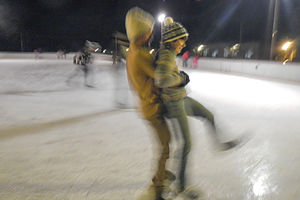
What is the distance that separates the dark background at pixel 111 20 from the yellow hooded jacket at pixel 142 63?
27.5m

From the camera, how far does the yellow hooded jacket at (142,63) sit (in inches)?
79.0

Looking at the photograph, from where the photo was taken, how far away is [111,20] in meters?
50.1

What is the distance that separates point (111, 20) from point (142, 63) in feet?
167

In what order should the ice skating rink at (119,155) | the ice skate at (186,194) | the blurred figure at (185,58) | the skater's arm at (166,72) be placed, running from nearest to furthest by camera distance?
1. the skater's arm at (166,72)
2. the ice skate at (186,194)
3. the ice skating rink at (119,155)
4. the blurred figure at (185,58)

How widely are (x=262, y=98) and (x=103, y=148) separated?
17.8 feet

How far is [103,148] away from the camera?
11.4 ft

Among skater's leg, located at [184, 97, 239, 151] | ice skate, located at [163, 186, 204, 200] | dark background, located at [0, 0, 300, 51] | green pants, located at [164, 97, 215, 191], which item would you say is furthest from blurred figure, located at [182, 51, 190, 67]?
ice skate, located at [163, 186, 204, 200]

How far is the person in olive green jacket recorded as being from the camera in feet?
6.61

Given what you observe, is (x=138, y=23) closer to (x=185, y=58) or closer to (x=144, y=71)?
(x=144, y=71)

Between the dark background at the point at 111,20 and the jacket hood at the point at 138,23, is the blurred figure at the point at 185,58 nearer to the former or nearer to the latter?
the dark background at the point at 111,20

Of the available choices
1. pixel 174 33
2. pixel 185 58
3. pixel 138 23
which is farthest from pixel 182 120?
pixel 185 58

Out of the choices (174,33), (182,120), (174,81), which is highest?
(174,33)

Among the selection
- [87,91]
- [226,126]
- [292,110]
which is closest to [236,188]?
[226,126]

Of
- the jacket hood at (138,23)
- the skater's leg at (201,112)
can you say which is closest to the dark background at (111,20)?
the skater's leg at (201,112)
